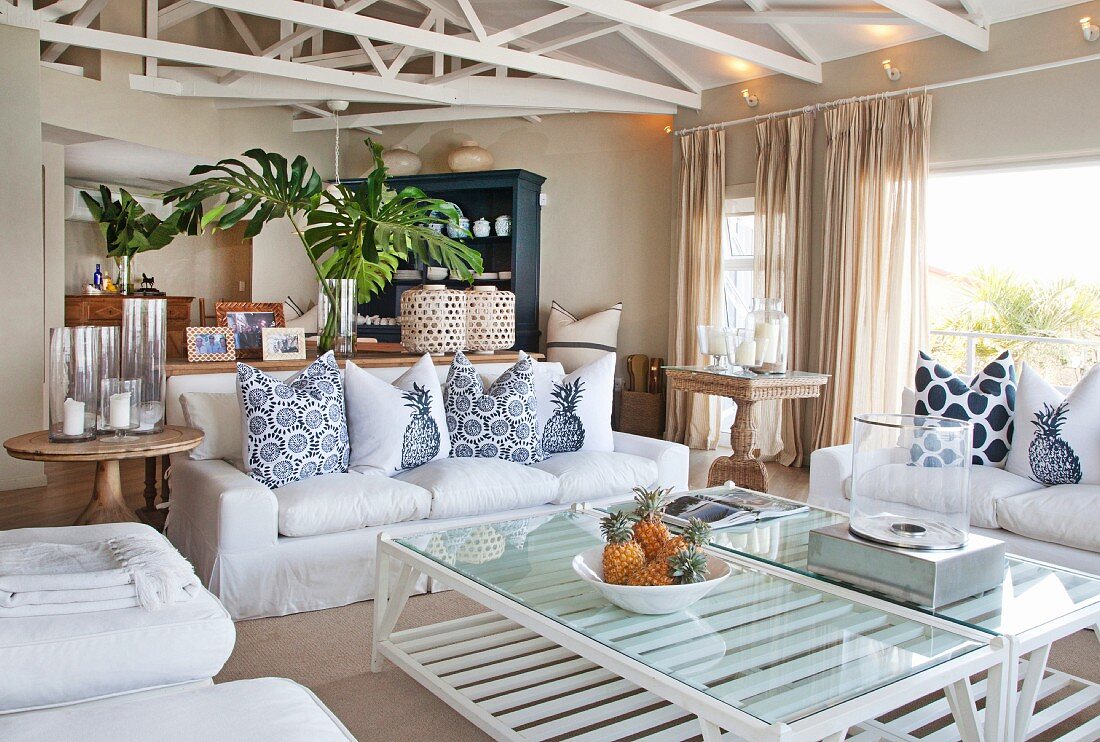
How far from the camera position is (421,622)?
312 cm

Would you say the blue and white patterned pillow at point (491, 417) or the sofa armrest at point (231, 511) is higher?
the blue and white patterned pillow at point (491, 417)

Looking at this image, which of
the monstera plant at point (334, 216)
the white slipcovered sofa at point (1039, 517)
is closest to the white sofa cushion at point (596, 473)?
the monstera plant at point (334, 216)

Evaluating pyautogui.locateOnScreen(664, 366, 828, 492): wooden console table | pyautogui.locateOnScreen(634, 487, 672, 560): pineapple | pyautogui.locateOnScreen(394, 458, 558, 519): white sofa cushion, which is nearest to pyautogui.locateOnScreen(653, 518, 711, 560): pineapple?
pyautogui.locateOnScreen(634, 487, 672, 560): pineapple

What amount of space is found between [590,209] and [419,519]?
4.50 meters

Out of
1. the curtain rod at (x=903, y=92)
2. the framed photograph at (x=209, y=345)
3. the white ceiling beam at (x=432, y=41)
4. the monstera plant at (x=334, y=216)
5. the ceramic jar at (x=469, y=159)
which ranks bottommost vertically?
the framed photograph at (x=209, y=345)

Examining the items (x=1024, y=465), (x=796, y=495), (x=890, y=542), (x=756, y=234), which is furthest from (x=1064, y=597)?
(x=756, y=234)

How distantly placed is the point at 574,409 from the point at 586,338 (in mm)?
3033

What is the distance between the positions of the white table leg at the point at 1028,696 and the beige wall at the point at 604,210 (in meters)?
5.06

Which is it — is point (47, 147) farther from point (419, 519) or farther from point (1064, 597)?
point (1064, 597)

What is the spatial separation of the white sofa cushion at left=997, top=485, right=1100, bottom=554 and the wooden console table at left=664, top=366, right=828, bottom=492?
1193 millimetres

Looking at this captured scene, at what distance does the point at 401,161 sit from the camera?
306 inches

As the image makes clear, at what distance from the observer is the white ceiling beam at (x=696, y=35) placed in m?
4.69

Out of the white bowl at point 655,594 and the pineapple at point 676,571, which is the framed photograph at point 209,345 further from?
the pineapple at point 676,571

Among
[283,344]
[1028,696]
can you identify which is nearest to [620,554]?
[1028,696]
